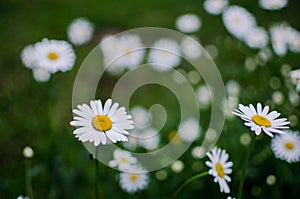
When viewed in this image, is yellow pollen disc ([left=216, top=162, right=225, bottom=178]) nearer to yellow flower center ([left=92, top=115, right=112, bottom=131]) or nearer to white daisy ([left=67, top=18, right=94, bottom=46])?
yellow flower center ([left=92, top=115, right=112, bottom=131])

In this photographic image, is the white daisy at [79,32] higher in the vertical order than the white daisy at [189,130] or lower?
higher

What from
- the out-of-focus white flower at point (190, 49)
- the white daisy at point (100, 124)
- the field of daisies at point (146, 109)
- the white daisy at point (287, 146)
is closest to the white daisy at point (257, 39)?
the field of daisies at point (146, 109)

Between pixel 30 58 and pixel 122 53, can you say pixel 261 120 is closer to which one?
pixel 30 58

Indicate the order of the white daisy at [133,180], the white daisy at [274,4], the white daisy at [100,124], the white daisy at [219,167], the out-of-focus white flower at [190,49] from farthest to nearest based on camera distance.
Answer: the out-of-focus white flower at [190,49]
the white daisy at [274,4]
the white daisy at [133,180]
the white daisy at [219,167]
the white daisy at [100,124]

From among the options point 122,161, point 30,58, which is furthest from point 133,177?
point 30,58

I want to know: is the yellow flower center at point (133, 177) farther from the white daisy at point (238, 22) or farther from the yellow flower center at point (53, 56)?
the white daisy at point (238, 22)

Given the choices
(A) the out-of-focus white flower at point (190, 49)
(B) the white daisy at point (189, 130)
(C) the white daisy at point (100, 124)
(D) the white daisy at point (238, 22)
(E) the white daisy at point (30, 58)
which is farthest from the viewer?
(A) the out-of-focus white flower at point (190, 49)

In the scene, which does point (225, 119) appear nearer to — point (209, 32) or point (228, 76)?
point (228, 76)
